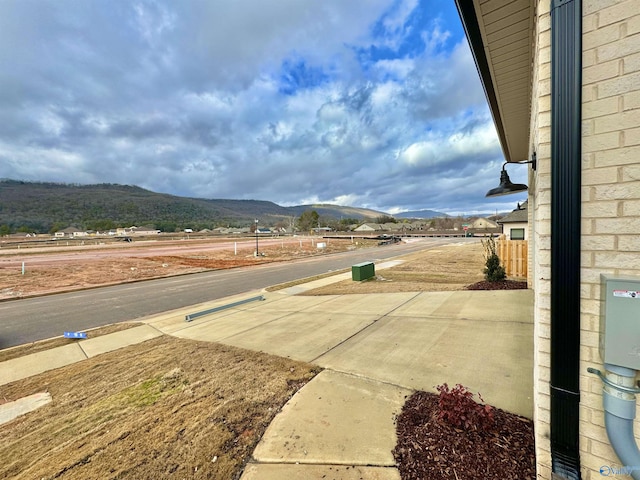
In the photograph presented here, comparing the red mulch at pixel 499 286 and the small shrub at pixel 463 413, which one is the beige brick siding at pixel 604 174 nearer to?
the small shrub at pixel 463 413

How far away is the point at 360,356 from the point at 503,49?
4668 mm

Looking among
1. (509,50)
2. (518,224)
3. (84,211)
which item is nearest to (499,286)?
(509,50)

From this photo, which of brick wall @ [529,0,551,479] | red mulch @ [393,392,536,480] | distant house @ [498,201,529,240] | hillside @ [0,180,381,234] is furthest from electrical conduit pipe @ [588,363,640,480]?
hillside @ [0,180,381,234]

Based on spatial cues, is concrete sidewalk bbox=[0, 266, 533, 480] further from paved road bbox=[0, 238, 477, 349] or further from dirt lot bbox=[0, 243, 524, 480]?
paved road bbox=[0, 238, 477, 349]

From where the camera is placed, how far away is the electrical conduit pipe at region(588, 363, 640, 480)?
1650 mm

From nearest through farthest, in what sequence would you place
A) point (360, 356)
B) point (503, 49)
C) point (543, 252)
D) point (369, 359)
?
point (543, 252) < point (503, 49) < point (369, 359) < point (360, 356)

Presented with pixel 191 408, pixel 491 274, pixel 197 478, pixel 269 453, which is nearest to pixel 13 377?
pixel 191 408

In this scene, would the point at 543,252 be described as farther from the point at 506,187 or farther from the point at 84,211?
the point at 84,211

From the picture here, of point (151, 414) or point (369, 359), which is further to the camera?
point (369, 359)

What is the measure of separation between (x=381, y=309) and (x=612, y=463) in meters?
5.49

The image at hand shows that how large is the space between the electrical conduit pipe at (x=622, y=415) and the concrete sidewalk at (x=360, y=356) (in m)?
1.21

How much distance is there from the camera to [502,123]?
6.34 meters

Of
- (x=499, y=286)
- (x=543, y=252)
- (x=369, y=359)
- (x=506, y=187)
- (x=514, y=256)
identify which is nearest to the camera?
(x=543, y=252)

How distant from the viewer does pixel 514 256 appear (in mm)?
11109
